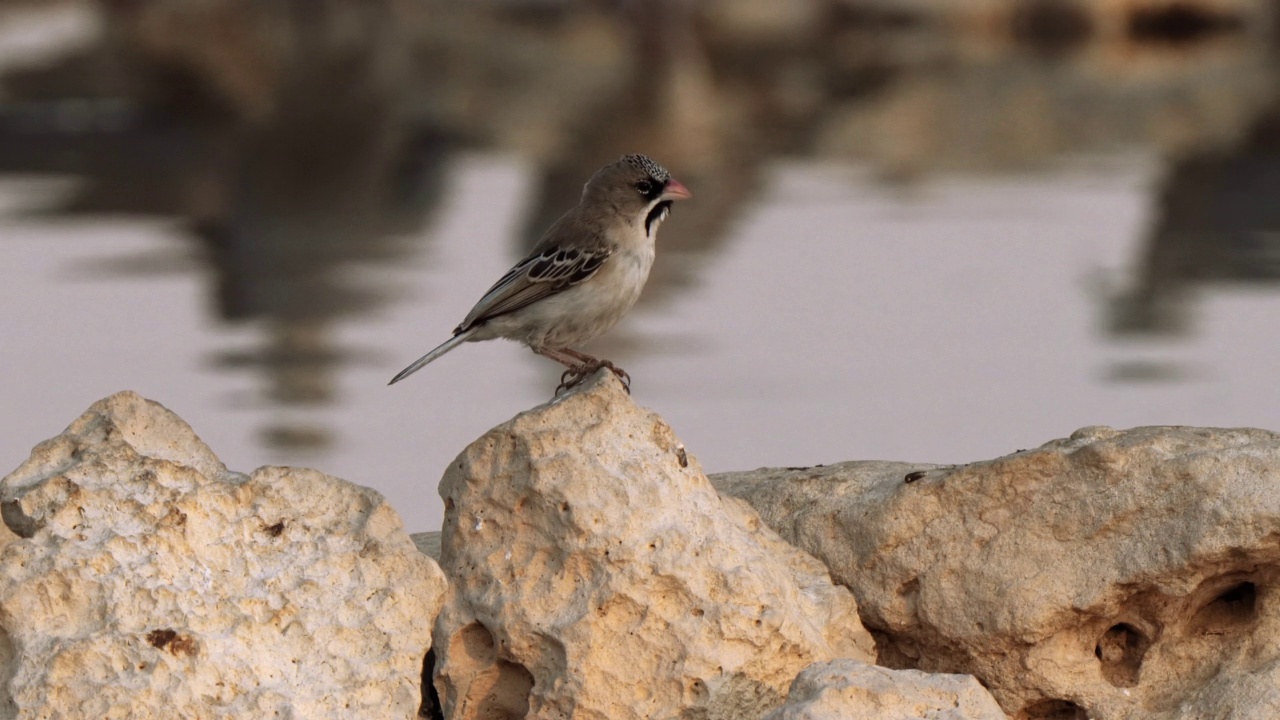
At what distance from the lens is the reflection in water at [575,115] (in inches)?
702

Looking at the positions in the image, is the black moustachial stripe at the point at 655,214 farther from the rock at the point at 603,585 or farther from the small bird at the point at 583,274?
the rock at the point at 603,585

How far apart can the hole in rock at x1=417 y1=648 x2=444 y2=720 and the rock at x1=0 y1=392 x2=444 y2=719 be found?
1.69 feet

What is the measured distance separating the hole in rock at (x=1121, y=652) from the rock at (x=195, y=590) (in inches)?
78.1

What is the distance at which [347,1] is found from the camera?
37.8 metres

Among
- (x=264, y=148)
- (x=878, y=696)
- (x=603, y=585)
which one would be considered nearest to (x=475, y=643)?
(x=603, y=585)

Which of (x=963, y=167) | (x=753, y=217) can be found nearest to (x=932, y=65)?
(x=963, y=167)

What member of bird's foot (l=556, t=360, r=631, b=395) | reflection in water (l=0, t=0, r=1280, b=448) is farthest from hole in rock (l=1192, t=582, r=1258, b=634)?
reflection in water (l=0, t=0, r=1280, b=448)

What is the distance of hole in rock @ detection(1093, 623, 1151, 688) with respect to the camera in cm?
576

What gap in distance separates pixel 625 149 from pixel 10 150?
23.4 ft

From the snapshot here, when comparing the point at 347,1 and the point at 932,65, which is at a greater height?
the point at 347,1

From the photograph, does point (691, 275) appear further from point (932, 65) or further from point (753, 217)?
point (932, 65)

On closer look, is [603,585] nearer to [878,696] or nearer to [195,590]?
[878,696]

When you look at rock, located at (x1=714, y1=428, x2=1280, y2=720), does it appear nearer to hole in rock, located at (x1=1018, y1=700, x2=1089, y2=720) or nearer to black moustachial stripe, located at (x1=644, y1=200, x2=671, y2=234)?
hole in rock, located at (x1=1018, y1=700, x2=1089, y2=720)

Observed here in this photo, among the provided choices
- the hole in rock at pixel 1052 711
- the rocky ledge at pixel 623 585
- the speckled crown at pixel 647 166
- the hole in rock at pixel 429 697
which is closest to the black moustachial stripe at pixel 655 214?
the speckled crown at pixel 647 166
